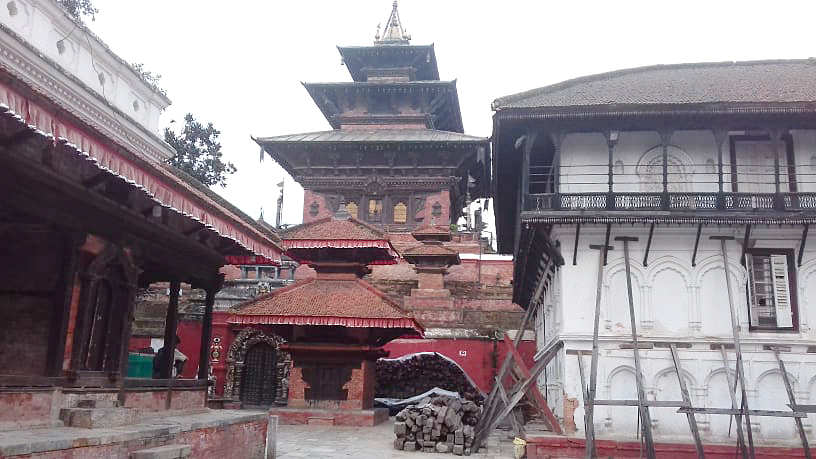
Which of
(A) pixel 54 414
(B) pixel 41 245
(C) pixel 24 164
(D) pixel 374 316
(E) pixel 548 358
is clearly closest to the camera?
(C) pixel 24 164

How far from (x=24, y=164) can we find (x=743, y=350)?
13159 millimetres

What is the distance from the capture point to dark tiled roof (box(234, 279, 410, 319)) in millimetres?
17547

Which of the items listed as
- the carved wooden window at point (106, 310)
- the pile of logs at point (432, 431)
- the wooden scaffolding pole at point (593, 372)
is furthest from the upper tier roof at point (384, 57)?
the carved wooden window at point (106, 310)

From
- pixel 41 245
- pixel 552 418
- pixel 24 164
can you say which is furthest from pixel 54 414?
pixel 552 418

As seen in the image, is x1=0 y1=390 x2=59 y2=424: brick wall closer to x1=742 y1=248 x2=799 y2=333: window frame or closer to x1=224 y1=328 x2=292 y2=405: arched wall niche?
x1=742 y1=248 x2=799 y2=333: window frame

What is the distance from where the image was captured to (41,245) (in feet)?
27.5

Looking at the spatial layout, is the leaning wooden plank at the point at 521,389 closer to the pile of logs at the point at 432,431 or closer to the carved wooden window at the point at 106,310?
the pile of logs at the point at 432,431

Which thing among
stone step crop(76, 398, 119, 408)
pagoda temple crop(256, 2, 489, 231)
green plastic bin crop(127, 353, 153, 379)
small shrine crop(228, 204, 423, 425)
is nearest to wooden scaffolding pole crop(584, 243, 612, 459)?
small shrine crop(228, 204, 423, 425)

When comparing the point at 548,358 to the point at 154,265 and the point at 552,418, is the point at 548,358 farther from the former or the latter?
the point at 154,265

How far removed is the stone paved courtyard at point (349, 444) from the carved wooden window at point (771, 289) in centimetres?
597

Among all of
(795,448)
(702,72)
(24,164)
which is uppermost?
(702,72)

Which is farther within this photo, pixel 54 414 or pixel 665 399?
pixel 665 399

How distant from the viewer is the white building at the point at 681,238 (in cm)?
1391

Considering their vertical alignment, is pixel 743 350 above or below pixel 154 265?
below
